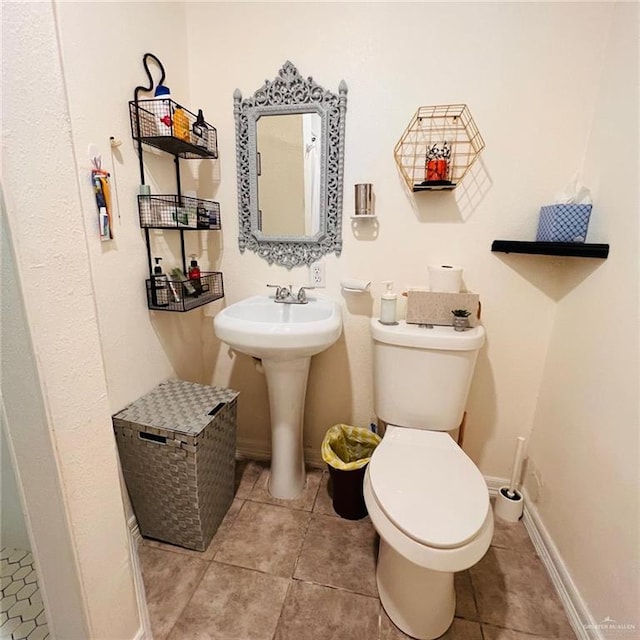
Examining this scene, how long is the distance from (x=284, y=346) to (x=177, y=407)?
0.50 metres

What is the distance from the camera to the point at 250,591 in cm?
120

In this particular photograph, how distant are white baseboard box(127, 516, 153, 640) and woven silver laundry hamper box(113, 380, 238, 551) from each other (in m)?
0.03

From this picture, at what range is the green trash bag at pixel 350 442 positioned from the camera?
1594 mm

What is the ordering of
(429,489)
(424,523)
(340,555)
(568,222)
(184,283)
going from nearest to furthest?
(424,523) < (429,489) < (568,222) < (340,555) < (184,283)

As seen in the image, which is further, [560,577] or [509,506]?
[509,506]

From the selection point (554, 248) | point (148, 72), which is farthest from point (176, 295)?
point (554, 248)

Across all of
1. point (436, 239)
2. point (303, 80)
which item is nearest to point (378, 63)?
point (303, 80)

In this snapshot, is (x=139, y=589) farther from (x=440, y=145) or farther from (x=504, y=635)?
(x=440, y=145)

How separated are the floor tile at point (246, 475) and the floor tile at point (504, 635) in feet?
3.38

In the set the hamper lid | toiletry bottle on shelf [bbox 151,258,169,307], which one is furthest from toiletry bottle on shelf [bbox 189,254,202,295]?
the hamper lid

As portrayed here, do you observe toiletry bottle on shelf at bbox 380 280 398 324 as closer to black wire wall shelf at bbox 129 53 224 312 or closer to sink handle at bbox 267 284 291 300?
sink handle at bbox 267 284 291 300

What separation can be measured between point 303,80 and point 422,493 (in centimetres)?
158

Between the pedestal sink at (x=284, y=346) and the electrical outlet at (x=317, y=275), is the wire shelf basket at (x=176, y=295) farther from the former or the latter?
the electrical outlet at (x=317, y=275)

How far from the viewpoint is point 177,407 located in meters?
1.33
